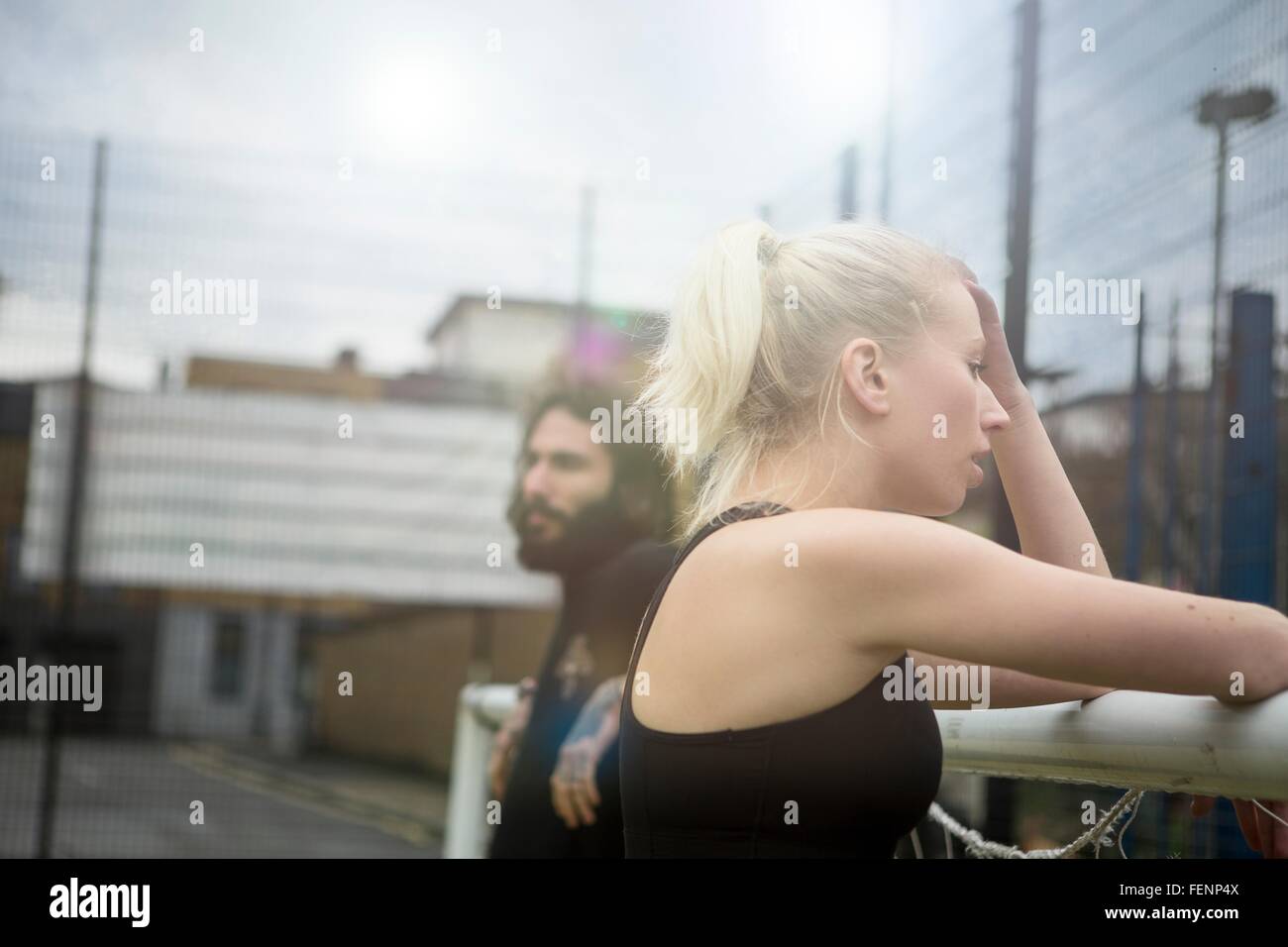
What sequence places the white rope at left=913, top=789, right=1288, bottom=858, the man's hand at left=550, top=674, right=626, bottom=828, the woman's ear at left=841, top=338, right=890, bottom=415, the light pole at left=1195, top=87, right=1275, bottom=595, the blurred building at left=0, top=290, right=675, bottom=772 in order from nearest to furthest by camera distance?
1. the woman's ear at left=841, top=338, right=890, bottom=415
2. the white rope at left=913, top=789, right=1288, bottom=858
3. the man's hand at left=550, top=674, right=626, bottom=828
4. the light pole at left=1195, top=87, right=1275, bottom=595
5. the blurred building at left=0, top=290, right=675, bottom=772

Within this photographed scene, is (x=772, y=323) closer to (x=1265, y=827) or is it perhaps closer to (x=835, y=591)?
(x=835, y=591)

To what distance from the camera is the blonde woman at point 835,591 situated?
0.84 m

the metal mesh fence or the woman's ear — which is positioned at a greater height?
the metal mesh fence

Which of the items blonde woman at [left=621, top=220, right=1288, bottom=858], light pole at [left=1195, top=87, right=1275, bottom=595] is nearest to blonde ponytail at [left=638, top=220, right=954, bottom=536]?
blonde woman at [left=621, top=220, right=1288, bottom=858]

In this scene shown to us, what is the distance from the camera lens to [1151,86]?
9.14 ft

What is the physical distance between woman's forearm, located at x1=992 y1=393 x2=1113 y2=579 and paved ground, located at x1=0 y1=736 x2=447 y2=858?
390cm

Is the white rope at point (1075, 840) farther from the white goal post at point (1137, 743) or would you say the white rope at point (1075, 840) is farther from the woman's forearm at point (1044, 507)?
the woman's forearm at point (1044, 507)

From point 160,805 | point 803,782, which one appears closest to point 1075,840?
point 803,782

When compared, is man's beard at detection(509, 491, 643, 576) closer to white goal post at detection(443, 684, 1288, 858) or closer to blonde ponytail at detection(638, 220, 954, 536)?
white goal post at detection(443, 684, 1288, 858)

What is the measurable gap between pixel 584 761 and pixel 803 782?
4.39 feet

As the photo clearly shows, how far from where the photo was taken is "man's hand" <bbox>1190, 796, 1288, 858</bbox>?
36.5 inches

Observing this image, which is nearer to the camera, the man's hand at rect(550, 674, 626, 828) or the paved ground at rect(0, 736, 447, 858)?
the man's hand at rect(550, 674, 626, 828)
